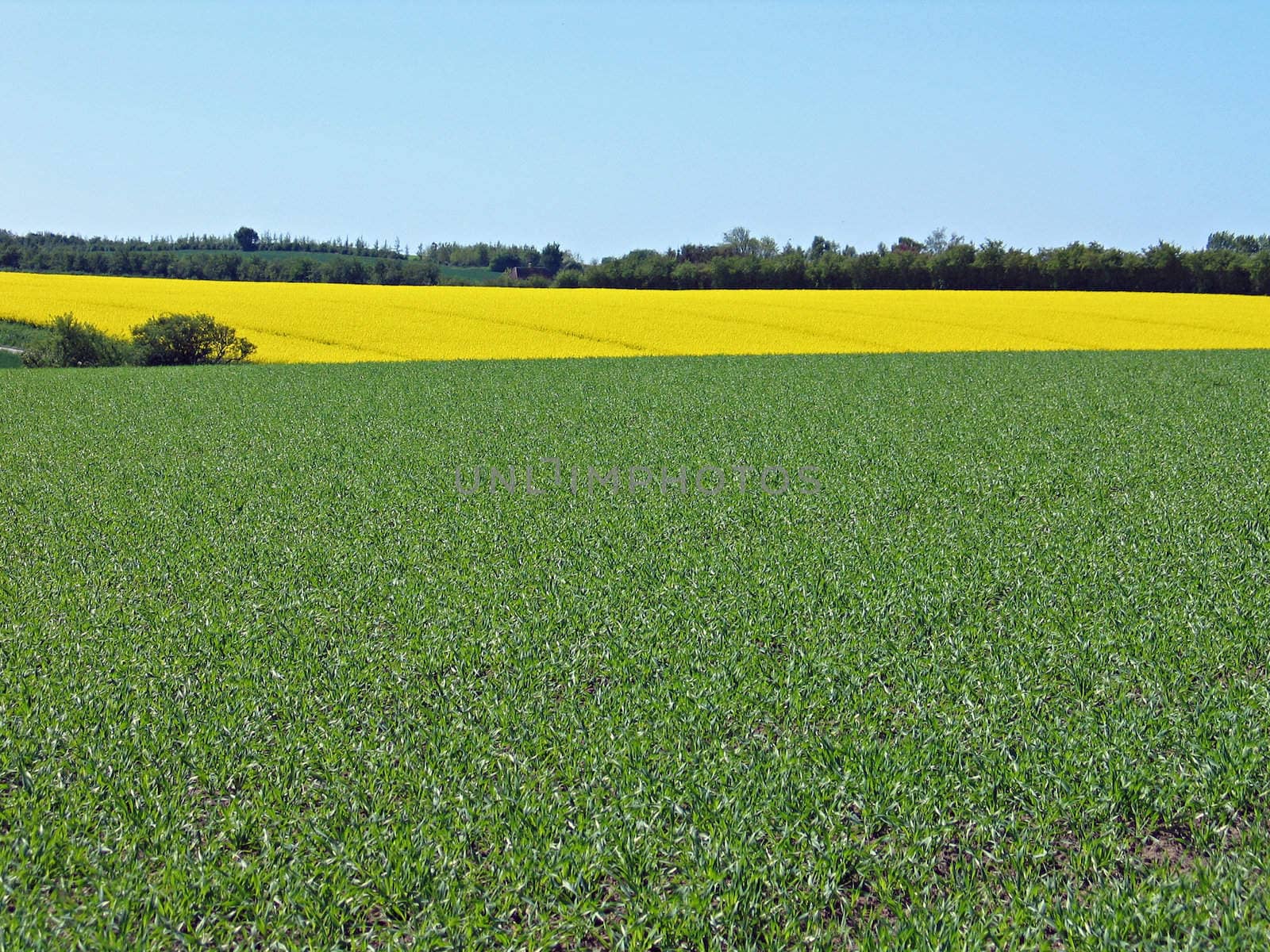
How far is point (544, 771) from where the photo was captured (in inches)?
187

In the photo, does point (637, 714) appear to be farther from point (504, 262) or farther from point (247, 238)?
point (247, 238)

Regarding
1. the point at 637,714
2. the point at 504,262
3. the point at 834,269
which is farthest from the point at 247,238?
the point at 637,714

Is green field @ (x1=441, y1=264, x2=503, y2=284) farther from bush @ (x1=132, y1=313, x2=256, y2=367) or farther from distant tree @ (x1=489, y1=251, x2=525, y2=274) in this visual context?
bush @ (x1=132, y1=313, x2=256, y2=367)

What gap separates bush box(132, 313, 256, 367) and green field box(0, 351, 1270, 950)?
72.8 ft

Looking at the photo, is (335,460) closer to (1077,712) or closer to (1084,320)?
(1077,712)

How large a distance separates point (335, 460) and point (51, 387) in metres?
14.4

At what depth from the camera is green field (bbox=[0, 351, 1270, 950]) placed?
378 centimetres

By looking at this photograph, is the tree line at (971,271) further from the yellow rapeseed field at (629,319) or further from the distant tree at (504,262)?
the distant tree at (504,262)

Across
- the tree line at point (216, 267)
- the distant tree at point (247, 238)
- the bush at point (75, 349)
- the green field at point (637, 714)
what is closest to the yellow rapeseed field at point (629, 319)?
the bush at point (75, 349)

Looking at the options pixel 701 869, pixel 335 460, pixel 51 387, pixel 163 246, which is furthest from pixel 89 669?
pixel 163 246

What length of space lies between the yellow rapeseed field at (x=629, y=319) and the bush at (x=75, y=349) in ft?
15.8

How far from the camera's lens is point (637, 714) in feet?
17.5

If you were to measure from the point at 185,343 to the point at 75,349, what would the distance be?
3.39m

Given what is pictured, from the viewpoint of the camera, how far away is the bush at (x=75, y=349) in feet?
Result: 106
